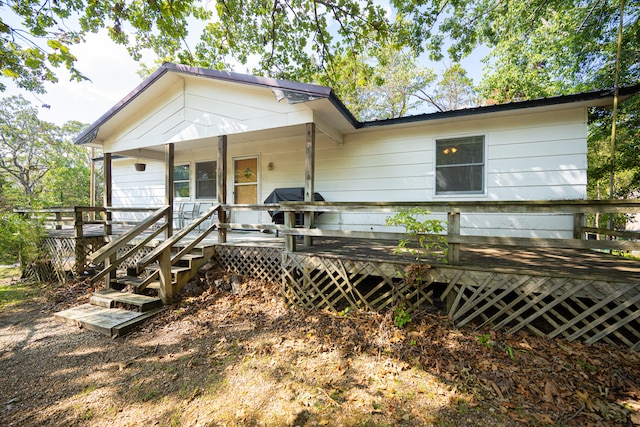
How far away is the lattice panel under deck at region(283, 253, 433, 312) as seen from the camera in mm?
3369

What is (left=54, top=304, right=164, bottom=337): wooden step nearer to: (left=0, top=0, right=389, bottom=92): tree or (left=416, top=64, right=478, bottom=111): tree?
(left=0, top=0, right=389, bottom=92): tree

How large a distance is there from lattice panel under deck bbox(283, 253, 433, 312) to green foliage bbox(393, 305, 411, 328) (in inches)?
3.2

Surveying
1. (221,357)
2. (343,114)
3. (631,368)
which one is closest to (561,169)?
(631,368)

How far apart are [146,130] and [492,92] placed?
15726 millimetres

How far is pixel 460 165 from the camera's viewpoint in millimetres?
5633

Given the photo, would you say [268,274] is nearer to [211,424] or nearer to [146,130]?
[211,424]

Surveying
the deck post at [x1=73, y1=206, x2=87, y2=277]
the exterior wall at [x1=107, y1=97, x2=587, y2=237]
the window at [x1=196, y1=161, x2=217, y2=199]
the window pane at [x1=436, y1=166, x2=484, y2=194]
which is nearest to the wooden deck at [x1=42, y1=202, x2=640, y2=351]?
the exterior wall at [x1=107, y1=97, x2=587, y2=237]

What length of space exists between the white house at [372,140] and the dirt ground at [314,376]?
9.45ft

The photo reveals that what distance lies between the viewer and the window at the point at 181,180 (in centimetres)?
867

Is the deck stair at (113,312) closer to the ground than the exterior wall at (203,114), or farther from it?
closer to the ground

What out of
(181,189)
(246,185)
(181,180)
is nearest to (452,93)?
(246,185)

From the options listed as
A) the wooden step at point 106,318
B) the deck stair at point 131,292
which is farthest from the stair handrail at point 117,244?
the wooden step at point 106,318

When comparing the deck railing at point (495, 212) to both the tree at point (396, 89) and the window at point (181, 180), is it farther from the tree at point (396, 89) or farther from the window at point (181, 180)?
the tree at point (396, 89)

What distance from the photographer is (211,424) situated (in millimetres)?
2045
